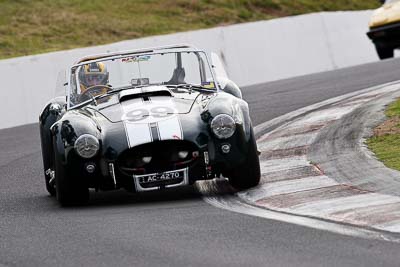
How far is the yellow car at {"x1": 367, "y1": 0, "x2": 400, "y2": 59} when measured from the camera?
73.6ft

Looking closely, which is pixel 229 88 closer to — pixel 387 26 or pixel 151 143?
pixel 151 143

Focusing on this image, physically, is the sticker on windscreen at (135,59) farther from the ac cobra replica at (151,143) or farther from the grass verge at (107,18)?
the grass verge at (107,18)

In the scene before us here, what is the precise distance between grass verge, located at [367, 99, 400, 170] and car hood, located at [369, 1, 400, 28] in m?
8.91

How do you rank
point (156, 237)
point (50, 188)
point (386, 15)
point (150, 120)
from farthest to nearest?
point (386, 15)
point (50, 188)
point (150, 120)
point (156, 237)

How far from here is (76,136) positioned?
30.8ft

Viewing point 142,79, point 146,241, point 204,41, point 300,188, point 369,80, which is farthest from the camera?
point 204,41

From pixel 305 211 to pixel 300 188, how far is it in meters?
1.07

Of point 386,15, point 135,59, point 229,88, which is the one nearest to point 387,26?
point 386,15

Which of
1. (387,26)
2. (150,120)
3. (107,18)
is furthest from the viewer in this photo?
(107,18)

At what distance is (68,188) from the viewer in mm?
9492

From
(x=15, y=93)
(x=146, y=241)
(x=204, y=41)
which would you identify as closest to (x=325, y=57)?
(x=204, y=41)

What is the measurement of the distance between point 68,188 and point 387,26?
46.1 ft

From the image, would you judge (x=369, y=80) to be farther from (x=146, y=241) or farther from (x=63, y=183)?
(x=146, y=241)

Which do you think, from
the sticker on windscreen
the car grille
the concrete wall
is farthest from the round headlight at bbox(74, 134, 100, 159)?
the concrete wall
